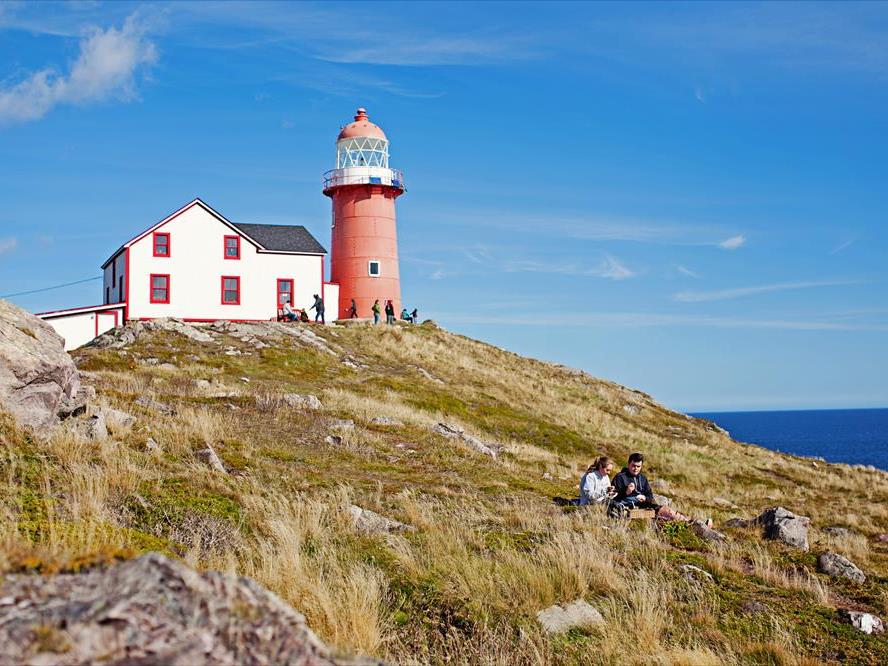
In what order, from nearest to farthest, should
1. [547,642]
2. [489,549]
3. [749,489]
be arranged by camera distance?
[547,642] < [489,549] < [749,489]

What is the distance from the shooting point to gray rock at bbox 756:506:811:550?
504 inches

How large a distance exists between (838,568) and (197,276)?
3858 centimetres

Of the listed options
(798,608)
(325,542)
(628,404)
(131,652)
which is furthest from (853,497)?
(131,652)

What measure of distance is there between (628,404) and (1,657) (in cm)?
4641

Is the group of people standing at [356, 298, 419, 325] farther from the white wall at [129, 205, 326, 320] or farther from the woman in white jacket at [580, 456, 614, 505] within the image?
the woman in white jacket at [580, 456, 614, 505]

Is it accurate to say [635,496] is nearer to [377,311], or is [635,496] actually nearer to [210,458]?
[210,458]

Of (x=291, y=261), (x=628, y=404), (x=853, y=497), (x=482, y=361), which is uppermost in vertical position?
(x=291, y=261)

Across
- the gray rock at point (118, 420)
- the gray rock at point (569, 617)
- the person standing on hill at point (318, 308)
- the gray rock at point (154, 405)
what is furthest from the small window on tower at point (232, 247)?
the gray rock at point (569, 617)

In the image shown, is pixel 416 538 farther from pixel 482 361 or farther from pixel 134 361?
pixel 482 361

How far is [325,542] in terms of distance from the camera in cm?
908

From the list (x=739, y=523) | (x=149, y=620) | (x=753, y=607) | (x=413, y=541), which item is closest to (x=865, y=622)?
(x=753, y=607)

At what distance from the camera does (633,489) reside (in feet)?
46.0

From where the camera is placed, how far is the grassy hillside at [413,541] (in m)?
6.92

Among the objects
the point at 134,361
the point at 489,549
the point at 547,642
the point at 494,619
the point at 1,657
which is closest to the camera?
the point at 1,657
